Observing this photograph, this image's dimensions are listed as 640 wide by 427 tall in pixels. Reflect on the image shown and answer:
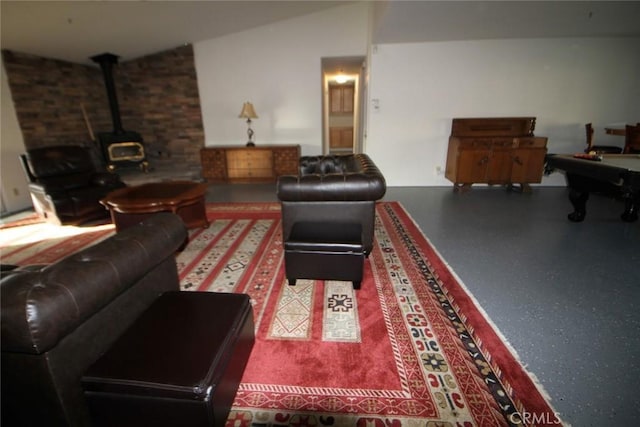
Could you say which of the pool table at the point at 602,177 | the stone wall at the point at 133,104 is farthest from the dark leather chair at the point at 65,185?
the pool table at the point at 602,177

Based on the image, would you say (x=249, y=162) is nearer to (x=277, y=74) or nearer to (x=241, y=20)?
(x=277, y=74)

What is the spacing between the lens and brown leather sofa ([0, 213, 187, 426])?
0.83 m

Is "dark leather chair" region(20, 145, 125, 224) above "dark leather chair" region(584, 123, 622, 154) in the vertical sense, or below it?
below

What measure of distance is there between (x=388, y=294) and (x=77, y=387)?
168 cm

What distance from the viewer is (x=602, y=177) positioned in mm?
2697

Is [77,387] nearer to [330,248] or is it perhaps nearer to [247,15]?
[330,248]

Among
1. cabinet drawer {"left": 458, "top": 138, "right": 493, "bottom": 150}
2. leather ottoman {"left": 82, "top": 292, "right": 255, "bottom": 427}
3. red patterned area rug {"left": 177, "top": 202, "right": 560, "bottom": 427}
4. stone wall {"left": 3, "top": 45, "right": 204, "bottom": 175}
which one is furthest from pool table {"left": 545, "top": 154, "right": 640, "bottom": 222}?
stone wall {"left": 3, "top": 45, "right": 204, "bottom": 175}

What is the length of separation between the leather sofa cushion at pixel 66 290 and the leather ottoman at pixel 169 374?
0.63ft

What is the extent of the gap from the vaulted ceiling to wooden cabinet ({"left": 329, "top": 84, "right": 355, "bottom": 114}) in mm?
4513

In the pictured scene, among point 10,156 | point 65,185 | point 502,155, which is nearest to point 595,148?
point 502,155

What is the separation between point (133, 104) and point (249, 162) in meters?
2.59

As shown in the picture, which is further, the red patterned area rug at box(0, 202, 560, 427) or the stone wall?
the stone wall

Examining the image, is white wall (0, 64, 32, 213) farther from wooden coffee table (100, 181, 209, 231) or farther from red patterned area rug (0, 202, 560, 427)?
wooden coffee table (100, 181, 209, 231)

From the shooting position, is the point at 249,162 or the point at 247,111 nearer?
the point at 247,111
